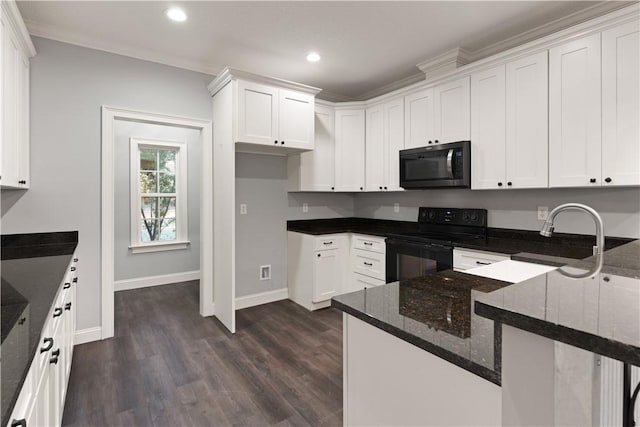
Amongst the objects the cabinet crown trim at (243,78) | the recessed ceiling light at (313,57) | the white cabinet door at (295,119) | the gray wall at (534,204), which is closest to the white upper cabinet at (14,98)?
the cabinet crown trim at (243,78)

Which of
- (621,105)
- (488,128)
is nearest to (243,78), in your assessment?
(488,128)

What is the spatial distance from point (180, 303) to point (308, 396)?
249cm

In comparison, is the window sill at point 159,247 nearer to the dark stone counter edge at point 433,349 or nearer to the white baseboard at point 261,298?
the white baseboard at point 261,298

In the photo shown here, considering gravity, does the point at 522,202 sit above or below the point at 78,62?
below

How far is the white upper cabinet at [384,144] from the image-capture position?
3.65 meters

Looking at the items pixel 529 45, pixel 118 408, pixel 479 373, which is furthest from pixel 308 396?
pixel 529 45

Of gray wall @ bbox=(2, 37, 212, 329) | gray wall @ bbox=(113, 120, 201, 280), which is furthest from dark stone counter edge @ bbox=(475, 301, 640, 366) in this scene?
gray wall @ bbox=(113, 120, 201, 280)

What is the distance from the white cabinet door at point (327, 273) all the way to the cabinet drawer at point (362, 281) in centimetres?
15

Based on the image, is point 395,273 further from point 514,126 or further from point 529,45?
point 529,45

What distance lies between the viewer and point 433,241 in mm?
2975

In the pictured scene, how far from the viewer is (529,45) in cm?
256

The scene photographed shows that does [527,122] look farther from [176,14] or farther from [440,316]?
[176,14]

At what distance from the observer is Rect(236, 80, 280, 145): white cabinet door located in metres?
3.13

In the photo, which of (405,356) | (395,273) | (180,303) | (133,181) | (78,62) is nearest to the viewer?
(405,356)
